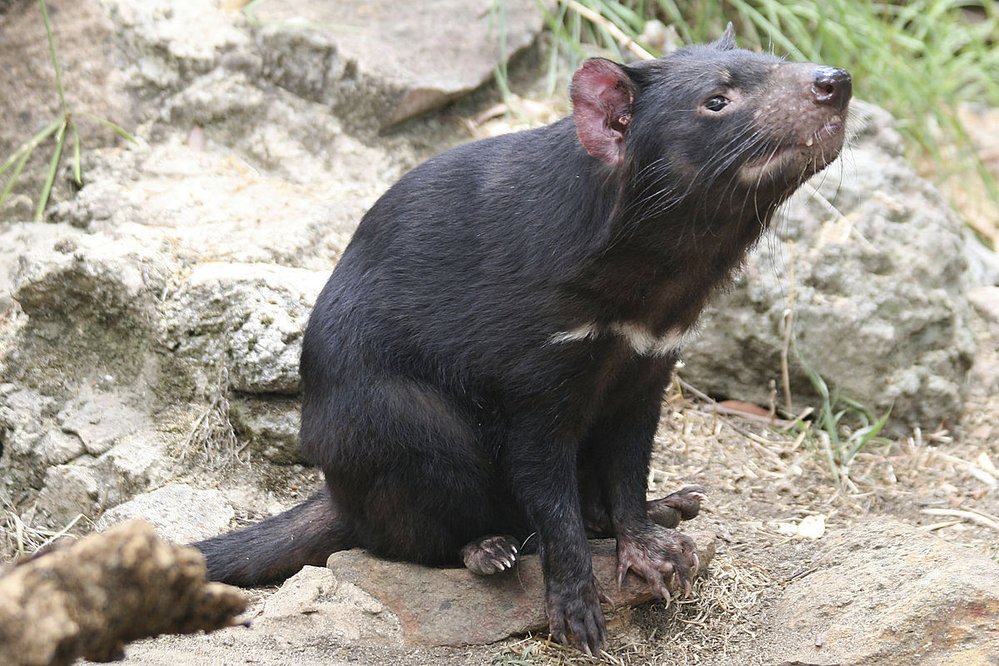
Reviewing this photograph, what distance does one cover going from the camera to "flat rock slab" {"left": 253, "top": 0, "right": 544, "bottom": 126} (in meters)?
5.29

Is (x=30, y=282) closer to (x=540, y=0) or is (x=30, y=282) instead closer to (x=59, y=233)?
(x=59, y=233)

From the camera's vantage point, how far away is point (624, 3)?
6.10m

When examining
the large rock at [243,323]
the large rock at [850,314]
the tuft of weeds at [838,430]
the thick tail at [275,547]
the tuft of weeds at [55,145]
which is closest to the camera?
the thick tail at [275,547]

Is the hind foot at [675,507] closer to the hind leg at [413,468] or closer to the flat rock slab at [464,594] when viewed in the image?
the flat rock slab at [464,594]

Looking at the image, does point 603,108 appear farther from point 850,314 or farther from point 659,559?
point 850,314

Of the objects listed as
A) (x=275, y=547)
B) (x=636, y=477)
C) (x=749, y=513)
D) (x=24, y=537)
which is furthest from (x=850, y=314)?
(x=24, y=537)

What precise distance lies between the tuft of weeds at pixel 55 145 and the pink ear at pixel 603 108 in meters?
2.75

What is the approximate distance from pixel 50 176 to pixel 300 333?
1.63 metres

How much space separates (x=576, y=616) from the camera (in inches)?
123

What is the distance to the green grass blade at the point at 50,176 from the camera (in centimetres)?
483

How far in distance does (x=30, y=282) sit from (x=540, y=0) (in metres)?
2.94

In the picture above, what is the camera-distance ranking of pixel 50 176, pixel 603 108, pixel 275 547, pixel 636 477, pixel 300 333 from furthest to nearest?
pixel 50 176 → pixel 300 333 → pixel 275 547 → pixel 636 477 → pixel 603 108

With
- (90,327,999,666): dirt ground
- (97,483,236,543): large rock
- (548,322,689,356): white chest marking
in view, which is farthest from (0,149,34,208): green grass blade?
(548,322,689,356): white chest marking

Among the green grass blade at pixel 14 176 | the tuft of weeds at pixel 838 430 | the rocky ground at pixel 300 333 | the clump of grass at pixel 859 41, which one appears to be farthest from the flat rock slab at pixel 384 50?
the tuft of weeds at pixel 838 430
